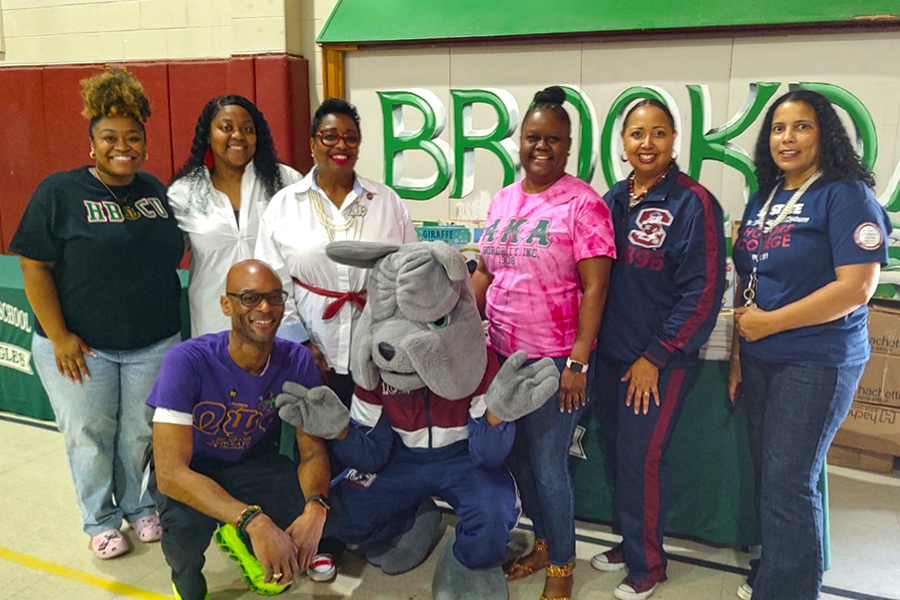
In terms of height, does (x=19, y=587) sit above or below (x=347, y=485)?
below

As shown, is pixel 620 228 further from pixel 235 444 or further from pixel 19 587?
pixel 19 587

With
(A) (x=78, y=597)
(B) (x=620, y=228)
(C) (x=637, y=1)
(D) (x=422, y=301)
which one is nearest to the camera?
(D) (x=422, y=301)

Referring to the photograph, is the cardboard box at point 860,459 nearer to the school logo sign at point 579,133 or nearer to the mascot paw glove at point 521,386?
the school logo sign at point 579,133

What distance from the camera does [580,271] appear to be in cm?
201

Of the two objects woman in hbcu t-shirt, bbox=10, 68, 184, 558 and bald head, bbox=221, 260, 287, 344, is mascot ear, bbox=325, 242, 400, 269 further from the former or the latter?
woman in hbcu t-shirt, bbox=10, 68, 184, 558

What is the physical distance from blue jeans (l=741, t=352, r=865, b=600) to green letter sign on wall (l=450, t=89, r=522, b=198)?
2.39 metres

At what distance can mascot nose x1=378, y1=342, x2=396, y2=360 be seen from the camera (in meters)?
1.95

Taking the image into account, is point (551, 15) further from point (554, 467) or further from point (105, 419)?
point (105, 419)

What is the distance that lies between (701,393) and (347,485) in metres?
1.26

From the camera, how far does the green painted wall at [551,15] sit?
3.35 metres

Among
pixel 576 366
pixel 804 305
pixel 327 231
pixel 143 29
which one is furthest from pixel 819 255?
pixel 143 29

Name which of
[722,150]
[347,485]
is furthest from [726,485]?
[722,150]

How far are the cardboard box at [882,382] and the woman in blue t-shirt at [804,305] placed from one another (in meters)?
1.68

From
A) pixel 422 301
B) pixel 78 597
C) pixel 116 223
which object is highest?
pixel 116 223
